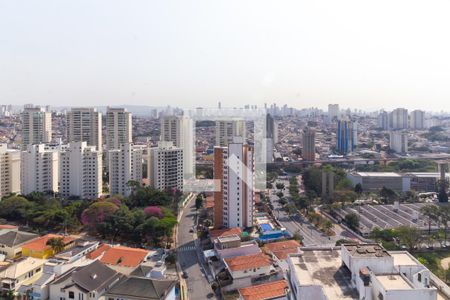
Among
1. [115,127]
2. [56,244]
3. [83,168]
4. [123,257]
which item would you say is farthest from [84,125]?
[123,257]

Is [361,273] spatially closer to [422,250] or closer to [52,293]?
[52,293]

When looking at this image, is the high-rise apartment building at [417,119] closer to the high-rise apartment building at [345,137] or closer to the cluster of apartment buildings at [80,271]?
the high-rise apartment building at [345,137]

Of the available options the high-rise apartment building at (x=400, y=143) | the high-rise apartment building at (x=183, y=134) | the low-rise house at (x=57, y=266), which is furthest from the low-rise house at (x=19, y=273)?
the high-rise apartment building at (x=400, y=143)

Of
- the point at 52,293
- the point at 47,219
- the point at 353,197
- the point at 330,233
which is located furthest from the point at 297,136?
the point at 52,293

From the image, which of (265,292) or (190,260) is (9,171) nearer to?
(190,260)

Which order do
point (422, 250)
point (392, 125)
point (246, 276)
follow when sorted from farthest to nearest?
1. point (392, 125)
2. point (422, 250)
3. point (246, 276)
